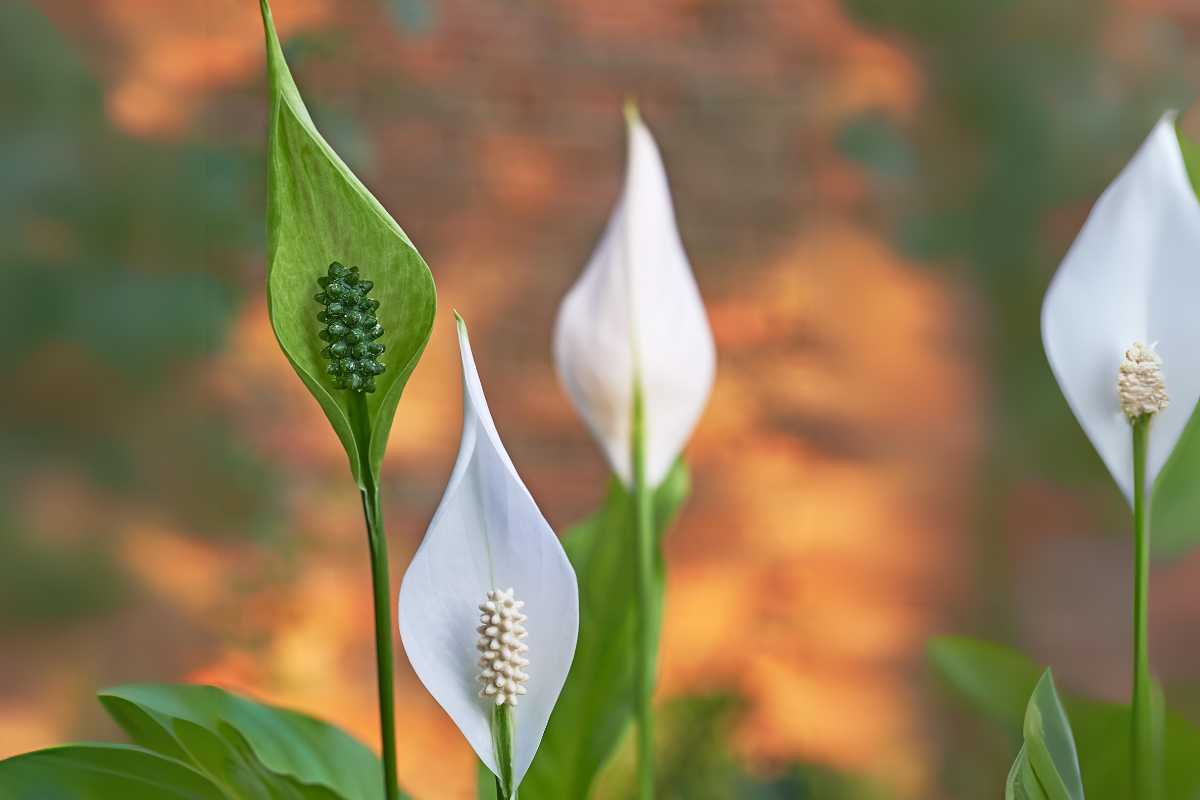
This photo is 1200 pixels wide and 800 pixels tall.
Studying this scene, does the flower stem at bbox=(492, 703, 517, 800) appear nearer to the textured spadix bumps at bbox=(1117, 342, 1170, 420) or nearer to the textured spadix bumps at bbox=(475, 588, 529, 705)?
the textured spadix bumps at bbox=(475, 588, 529, 705)

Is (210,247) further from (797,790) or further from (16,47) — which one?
(797,790)

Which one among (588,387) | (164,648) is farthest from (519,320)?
(588,387)

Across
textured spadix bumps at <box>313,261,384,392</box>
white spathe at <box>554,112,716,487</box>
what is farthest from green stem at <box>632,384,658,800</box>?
textured spadix bumps at <box>313,261,384,392</box>

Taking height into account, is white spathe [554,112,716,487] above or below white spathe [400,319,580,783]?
above

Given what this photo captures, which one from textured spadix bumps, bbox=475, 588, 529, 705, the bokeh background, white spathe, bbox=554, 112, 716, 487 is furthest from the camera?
the bokeh background

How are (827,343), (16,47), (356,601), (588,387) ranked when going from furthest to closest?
(827,343) < (356,601) < (16,47) < (588,387)

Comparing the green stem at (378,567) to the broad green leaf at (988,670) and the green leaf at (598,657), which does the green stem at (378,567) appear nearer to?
the green leaf at (598,657)

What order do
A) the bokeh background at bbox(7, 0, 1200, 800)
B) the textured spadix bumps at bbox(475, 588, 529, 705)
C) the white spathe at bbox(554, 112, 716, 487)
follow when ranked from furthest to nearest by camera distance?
1. the bokeh background at bbox(7, 0, 1200, 800)
2. the white spathe at bbox(554, 112, 716, 487)
3. the textured spadix bumps at bbox(475, 588, 529, 705)
